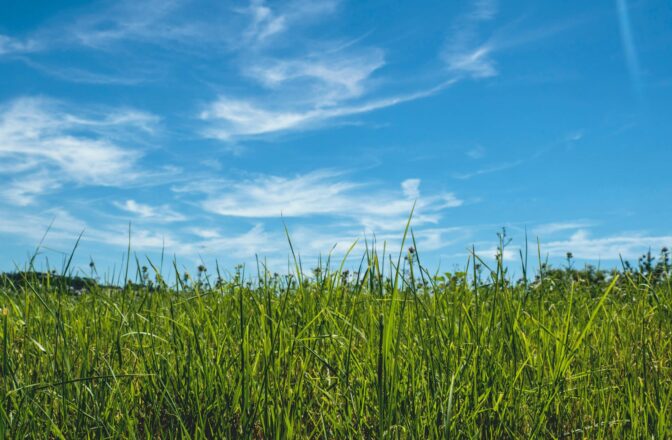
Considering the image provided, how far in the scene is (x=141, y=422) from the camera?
2.79m

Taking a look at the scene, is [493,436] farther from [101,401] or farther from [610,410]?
[101,401]

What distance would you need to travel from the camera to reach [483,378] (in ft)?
8.75

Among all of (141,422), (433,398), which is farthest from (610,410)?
(141,422)

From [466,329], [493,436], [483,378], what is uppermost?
[466,329]

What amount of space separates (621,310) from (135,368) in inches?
133

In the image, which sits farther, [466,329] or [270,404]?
[466,329]

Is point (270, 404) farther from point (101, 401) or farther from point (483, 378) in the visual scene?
point (483, 378)

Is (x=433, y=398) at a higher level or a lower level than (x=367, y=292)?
lower

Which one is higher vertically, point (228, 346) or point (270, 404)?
point (228, 346)

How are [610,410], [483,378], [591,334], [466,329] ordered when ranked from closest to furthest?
[483,378] < [610,410] < [466,329] < [591,334]

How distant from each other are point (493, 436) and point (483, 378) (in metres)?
0.24

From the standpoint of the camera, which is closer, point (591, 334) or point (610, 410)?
point (610, 410)

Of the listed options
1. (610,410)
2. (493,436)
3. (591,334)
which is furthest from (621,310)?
(493,436)

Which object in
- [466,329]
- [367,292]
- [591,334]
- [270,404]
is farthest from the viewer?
[591,334]
